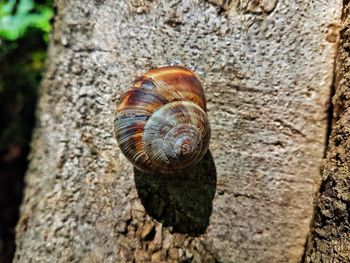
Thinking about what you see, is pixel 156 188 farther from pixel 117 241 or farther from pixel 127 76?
pixel 127 76

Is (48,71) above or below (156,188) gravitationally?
above

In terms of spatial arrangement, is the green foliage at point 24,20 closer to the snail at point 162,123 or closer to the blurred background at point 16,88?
the blurred background at point 16,88

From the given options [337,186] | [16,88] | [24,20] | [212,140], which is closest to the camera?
[337,186]

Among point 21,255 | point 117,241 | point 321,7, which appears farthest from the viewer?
point 21,255

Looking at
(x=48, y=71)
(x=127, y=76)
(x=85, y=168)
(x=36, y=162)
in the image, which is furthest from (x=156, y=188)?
(x=48, y=71)

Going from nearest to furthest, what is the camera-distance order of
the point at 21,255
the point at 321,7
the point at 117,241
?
the point at 321,7
the point at 117,241
the point at 21,255

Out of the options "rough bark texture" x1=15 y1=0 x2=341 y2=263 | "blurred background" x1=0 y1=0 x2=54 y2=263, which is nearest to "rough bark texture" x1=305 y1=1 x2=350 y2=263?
"rough bark texture" x1=15 y1=0 x2=341 y2=263

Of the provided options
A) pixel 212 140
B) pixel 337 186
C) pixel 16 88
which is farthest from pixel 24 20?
pixel 337 186

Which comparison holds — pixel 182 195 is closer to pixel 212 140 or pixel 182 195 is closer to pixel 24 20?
pixel 212 140
